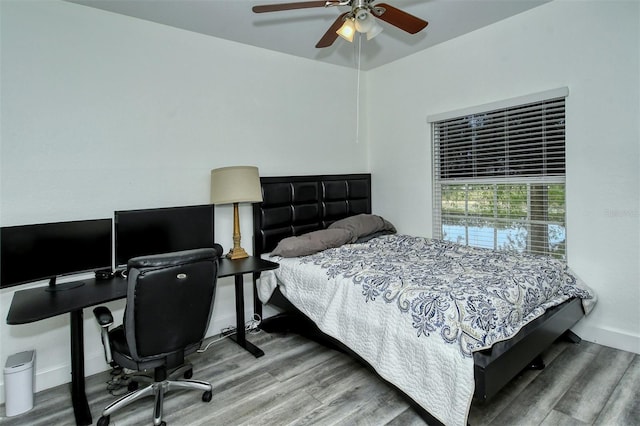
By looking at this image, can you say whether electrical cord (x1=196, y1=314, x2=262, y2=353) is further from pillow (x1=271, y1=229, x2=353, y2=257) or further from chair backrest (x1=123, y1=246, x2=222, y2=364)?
chair backrest (x1=123, y1=246, x2=222, y2=364)

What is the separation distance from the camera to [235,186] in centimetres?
299

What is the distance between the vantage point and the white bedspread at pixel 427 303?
1809 mm

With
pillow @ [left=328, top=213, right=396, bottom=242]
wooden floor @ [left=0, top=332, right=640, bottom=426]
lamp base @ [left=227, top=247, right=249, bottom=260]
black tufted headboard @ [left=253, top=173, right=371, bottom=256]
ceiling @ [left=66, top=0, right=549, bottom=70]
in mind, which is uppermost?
ceiling @ [left=66, top=0, right=549, bottom=70]

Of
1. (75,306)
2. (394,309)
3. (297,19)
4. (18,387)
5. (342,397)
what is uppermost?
(297,19)

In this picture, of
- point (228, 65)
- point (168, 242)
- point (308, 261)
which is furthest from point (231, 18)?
point (308, 261)

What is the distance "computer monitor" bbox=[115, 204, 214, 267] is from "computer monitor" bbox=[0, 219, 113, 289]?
0.29ft

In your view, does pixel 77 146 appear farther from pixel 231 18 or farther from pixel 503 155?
pixel 503 155

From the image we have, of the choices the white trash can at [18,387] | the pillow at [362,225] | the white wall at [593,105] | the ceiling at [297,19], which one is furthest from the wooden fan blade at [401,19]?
the white trash can at [18,387]

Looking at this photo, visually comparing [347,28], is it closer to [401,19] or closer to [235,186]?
[401,19]

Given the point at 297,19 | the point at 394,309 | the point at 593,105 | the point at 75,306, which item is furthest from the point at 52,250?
the point at 593,105

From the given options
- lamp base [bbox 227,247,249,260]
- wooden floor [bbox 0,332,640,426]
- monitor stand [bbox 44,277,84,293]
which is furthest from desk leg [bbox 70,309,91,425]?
lamp base [bbox 227,247,249,260]

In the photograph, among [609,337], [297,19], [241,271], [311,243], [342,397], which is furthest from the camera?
[311,243]

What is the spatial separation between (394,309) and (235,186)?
64.3 inches

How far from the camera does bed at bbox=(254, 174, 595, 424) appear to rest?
1.79m
